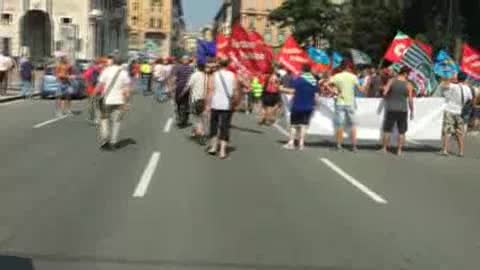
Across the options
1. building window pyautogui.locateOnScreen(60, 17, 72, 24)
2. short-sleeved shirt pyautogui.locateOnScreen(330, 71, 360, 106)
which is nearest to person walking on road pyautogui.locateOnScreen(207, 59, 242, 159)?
short-sleeved shirt pyautogui.locateOnScreen(330, 71, 360, 106)

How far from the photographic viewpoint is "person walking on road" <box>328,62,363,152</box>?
17.0 meters

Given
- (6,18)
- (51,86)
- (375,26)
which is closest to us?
(51,86)

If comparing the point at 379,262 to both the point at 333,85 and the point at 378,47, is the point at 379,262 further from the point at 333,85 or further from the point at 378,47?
the point at 378,47

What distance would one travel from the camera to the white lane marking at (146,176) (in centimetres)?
1070

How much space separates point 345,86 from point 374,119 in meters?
1.38

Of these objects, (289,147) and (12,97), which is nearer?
(289,147)

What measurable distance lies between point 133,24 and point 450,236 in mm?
160729

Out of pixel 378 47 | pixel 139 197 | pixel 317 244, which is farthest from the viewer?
pixel 378 47

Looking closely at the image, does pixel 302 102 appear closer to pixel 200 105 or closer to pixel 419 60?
pixel 200 105

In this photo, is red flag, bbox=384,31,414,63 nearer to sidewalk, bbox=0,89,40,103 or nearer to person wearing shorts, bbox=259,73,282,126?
person wearing shorts, bbox=259,73,282,126

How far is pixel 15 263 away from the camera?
22.6ft

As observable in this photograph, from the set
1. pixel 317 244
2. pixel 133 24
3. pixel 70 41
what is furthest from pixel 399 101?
pixel 133 24

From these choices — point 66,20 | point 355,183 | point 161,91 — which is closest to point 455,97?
point 355,183

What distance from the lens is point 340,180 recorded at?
12.6m
